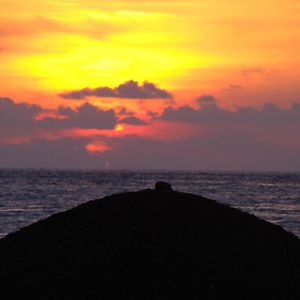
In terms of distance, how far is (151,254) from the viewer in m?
12.5

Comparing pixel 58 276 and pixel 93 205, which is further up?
pixel 93 205

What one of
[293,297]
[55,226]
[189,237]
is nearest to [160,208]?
[189,237]

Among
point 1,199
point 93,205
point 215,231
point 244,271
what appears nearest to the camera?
point 244,271

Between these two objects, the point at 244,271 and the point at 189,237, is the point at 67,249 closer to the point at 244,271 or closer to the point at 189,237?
the point at 189,237

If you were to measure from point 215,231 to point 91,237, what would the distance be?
7.87 feet

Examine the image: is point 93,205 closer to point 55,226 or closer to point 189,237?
point 55,226

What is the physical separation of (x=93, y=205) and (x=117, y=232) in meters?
1.89

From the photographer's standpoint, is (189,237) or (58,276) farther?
(189,237)

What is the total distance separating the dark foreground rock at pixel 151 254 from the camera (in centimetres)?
1183

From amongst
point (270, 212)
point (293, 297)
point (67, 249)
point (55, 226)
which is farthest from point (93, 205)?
point (270, 212)

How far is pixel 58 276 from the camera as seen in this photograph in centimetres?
1216

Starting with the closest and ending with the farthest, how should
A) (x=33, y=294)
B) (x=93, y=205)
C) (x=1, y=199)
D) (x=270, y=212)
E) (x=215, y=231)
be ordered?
(x=33, y=294) < (x=215, y=231) < (x=93, y=205) < (x=270, y=212) < (x=1, y=199)

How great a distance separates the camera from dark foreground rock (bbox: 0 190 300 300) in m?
11.8

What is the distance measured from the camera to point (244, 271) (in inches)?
496
